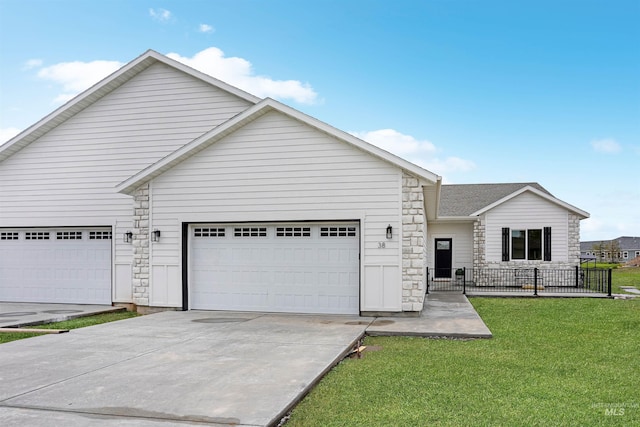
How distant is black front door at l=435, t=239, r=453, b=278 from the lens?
23.8 metres

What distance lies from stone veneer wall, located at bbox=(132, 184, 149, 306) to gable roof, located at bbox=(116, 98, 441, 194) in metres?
0.33

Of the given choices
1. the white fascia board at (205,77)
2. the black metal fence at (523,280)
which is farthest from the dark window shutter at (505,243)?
the white fascia board at (205,77)

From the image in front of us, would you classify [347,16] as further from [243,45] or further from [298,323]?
[298,323]

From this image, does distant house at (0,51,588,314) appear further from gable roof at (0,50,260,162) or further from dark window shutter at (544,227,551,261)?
dark window shutter at (544,227,551,261)

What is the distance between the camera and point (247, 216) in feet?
41.0

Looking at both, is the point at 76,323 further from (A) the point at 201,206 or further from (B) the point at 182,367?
(B) the point at 182,367

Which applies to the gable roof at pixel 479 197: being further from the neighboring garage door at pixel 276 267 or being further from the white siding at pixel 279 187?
the white siding at pixel 279 187

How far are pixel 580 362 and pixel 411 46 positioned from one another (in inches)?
569

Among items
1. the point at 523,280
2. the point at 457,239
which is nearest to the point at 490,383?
the point at 523,280

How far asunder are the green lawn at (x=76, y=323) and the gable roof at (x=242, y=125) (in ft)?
10.6

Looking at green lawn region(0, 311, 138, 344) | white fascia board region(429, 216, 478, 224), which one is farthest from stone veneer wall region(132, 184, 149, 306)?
white fascia board region(429, 216, 478, 224)

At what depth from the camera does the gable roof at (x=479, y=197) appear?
21.5 metres

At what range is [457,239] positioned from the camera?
23.6 m

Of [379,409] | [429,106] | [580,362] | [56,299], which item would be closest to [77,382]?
[379,409]
